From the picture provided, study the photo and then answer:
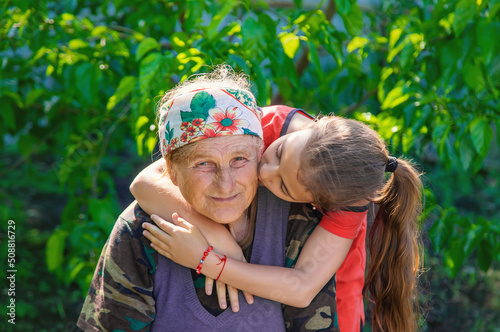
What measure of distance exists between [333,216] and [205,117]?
0.55 metres

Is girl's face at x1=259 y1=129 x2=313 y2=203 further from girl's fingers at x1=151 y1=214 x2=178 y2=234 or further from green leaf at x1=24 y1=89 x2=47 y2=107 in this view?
green leaf at x1=24 y1=89 x2=47 y2=107

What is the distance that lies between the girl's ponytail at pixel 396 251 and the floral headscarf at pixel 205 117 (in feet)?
1.92

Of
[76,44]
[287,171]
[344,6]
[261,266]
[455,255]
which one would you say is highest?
[344,6]

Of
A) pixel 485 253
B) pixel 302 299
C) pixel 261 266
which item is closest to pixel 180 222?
pixel 261 266

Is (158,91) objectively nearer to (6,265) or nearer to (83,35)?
(83,35)

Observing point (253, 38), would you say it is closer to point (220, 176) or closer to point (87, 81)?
point (220, 176)

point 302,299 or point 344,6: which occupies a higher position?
point 344,6

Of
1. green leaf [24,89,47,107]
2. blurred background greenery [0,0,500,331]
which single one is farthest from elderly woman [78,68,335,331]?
green leaf [24,89,47,107]

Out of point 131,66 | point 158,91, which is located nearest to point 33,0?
point 131,66

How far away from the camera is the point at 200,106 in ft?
5.09

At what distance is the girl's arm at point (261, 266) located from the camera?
157cm

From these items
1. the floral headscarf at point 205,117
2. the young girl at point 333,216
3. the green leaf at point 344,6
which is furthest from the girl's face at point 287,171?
the green leaf at point 344,6

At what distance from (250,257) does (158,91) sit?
0.82 meters

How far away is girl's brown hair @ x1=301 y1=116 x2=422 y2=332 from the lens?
5.15ft
